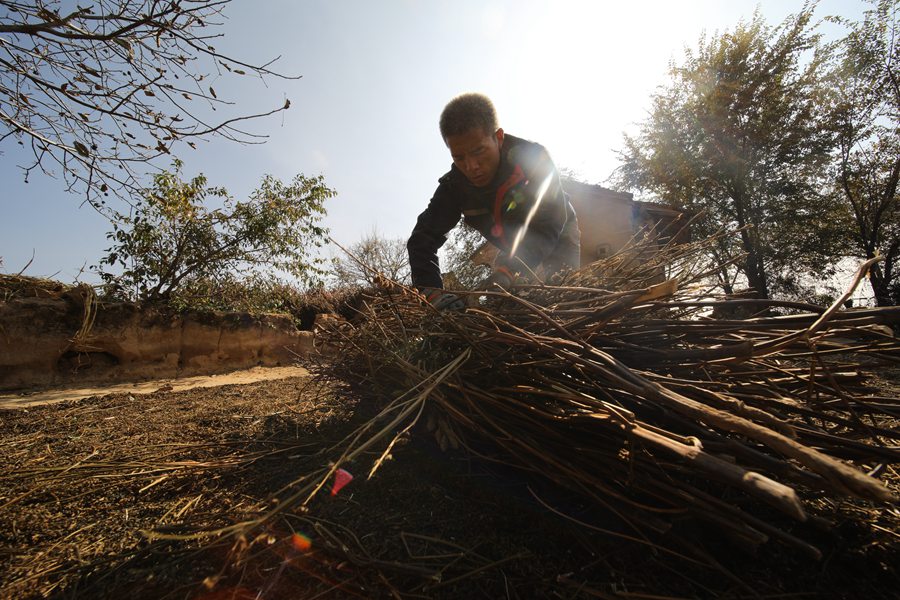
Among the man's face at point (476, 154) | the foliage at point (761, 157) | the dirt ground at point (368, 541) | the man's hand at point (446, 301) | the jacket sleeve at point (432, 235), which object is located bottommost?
the dirt ground at point (368, 541)

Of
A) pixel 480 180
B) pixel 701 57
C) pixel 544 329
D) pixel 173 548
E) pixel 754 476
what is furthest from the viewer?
pixel 701 57

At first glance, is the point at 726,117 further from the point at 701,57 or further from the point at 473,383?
the point at 473,383

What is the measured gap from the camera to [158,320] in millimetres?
5188

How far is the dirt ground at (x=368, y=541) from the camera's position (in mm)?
790

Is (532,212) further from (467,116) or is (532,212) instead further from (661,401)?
(661,401)

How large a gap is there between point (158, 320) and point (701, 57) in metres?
21.4

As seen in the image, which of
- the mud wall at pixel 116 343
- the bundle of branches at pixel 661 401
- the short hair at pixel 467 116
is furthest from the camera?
the mud wall at pixel 116 343

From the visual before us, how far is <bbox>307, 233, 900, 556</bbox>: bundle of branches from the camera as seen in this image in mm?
715

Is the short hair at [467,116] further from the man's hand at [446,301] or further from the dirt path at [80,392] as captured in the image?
the dirt path at [80,392]

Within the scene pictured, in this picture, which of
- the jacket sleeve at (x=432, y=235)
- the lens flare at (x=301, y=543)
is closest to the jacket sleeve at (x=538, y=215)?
the jacket sleeve at (x=432, y=235)

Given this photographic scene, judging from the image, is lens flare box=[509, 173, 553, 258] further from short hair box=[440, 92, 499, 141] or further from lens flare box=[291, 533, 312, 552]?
lens flare box=[291, 533, 312, 552]

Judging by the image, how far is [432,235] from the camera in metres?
2.66

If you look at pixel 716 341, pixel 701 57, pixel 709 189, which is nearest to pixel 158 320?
pixel 716 341

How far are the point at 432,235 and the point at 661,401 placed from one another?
6.97ft
